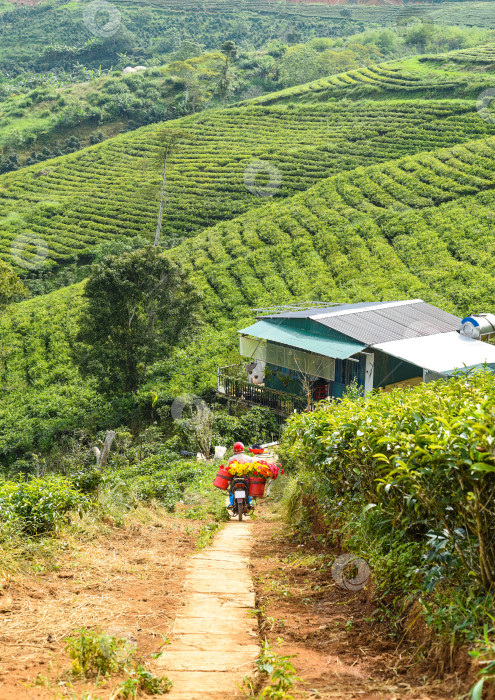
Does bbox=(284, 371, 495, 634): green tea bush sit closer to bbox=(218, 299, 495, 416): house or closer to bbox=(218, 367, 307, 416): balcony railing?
bbox=(218, 299, 495, 416): house

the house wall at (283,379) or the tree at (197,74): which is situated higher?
the tree at (197,74)

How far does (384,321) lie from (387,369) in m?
1.24

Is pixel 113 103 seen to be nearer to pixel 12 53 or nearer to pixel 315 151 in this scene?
pixel 315 151

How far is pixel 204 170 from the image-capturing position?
4444 cm

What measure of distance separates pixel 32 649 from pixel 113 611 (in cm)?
66

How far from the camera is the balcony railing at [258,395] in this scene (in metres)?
15.5

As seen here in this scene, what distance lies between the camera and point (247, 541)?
604 cm

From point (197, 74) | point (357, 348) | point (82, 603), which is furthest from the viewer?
point (197, 74)

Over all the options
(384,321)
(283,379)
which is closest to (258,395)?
(283,379)

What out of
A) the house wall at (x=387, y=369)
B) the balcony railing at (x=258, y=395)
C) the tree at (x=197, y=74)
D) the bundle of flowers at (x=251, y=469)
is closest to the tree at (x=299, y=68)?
the tree at (x=197, y=74)

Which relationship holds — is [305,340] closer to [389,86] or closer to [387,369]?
[387,369]

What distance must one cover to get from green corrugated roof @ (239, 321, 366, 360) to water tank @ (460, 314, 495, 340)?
2780 mm

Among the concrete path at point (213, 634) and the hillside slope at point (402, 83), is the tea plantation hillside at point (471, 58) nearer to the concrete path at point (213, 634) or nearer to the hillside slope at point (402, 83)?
the hillside slope at point (402, 83)

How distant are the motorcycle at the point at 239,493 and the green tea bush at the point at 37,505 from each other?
2.68 m
